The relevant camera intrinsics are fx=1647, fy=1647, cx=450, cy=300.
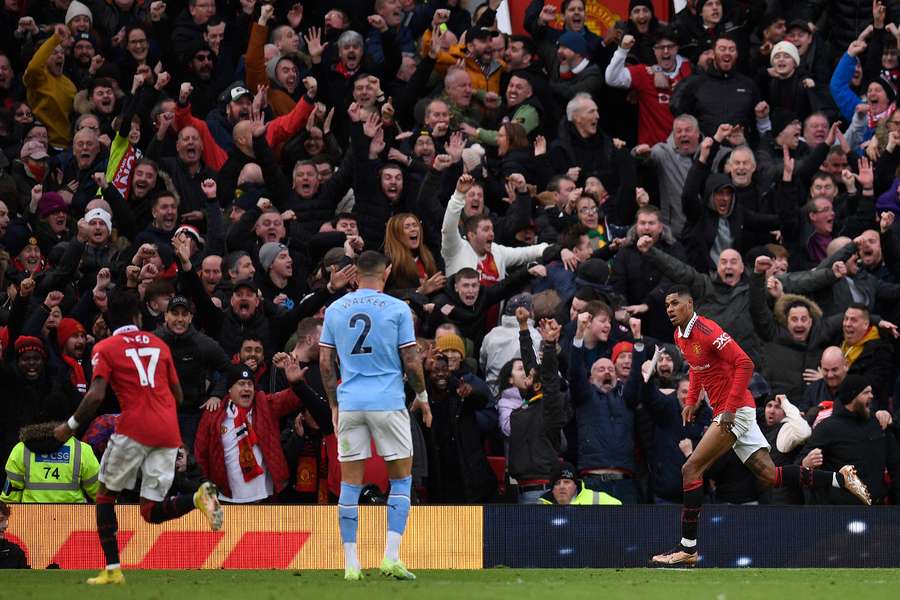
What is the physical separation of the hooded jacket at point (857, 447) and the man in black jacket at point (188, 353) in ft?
18.3

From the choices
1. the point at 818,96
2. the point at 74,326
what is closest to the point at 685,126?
the point at 818,96

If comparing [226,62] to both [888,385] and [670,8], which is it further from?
[888,385]

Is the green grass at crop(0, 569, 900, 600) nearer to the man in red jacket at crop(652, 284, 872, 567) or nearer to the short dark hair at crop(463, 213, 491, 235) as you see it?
the man in red jacket at crop(652, 284, 872, 567)

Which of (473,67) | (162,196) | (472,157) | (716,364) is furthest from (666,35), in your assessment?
(716,364)

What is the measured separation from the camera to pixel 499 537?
1493 cm

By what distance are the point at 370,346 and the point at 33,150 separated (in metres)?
8.72

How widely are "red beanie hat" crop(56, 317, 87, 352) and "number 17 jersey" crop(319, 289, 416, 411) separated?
5.15 meters

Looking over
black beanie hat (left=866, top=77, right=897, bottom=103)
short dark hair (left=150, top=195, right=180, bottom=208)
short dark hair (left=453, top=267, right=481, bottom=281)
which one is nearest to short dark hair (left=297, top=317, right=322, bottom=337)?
short dark hair (left=453, top=267, right=481, bottom=281)

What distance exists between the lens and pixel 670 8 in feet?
76.6

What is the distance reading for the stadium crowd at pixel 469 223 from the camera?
15578 millimetres

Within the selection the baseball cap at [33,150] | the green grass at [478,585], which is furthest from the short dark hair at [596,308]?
the baseball cap at [33,150]

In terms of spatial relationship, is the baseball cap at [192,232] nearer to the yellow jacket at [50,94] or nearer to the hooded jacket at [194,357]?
the hooded jacket at [194,357]

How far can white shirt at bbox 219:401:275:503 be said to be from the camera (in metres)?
15.2

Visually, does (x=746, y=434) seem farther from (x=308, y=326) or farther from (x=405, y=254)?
(x=405, y=254)
